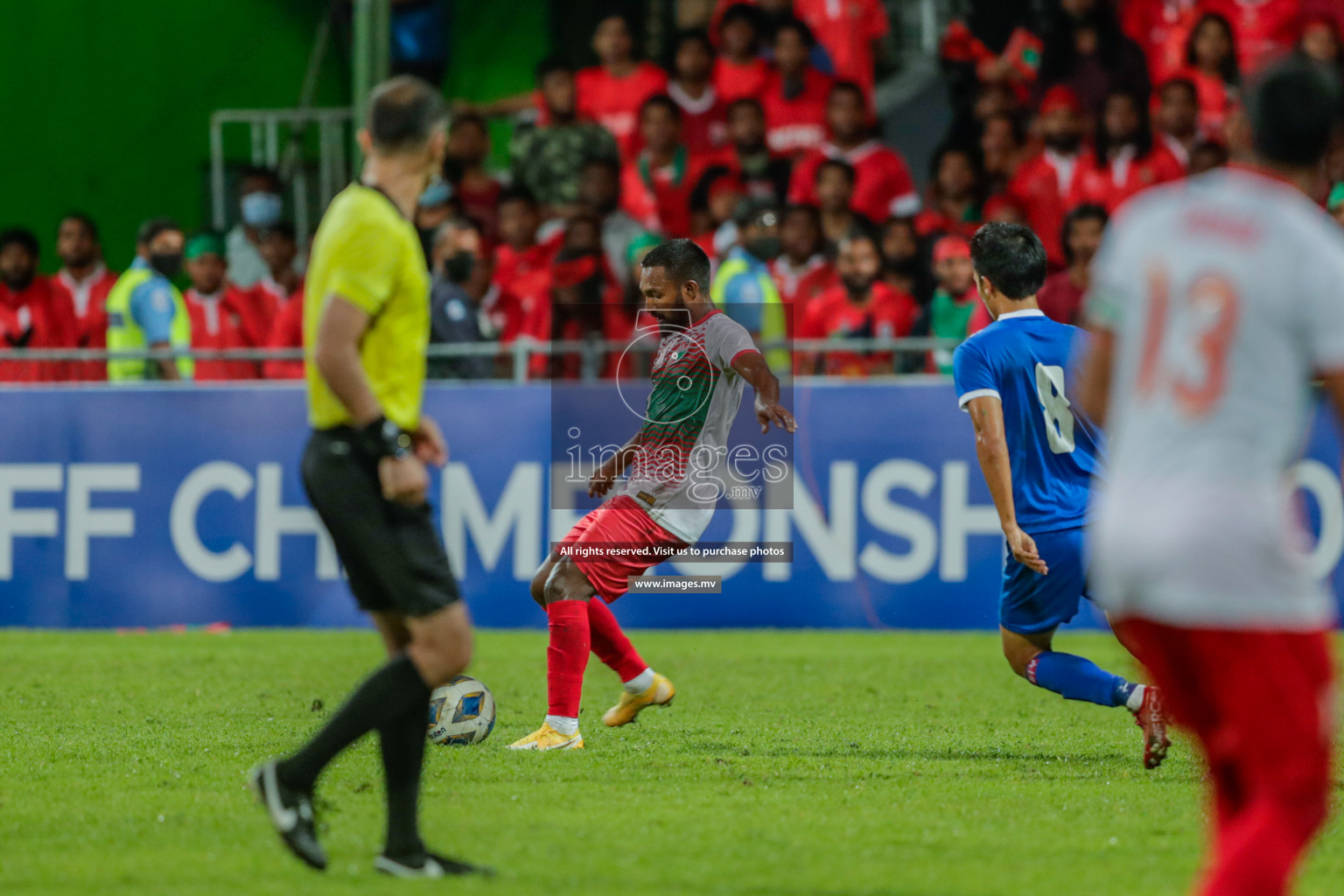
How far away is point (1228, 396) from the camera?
3.67 m

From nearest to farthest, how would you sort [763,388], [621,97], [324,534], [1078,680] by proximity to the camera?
1. [1078,680]
2. [763,388]
3. [324,534]
4. [621,97]

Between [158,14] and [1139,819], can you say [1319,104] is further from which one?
[158,14]

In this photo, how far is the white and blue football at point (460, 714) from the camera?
25.7 ft

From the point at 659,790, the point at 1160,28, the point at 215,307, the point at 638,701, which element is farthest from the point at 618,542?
the point at 1160,28

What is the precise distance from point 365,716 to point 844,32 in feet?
43.3

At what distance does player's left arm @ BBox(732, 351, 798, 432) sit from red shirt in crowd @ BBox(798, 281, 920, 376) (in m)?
6.21

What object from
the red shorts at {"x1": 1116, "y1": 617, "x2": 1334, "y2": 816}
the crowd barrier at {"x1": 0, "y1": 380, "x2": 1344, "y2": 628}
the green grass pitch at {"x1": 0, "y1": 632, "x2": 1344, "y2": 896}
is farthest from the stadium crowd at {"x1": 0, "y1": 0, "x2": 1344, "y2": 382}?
the red shorts at {"x1": 1116, "y1": 617, "x2": 1334, "y2": 816}

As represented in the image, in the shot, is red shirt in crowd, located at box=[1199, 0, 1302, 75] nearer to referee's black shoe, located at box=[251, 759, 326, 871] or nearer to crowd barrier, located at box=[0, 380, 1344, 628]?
crowd barrier, located at box=[0, 380, 1344, 628]

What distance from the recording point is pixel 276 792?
5.07m

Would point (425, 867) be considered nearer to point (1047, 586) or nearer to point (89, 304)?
point (1047, 586)

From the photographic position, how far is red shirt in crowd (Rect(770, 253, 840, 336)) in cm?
1434

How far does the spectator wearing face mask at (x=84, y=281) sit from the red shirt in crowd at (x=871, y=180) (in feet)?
19.3

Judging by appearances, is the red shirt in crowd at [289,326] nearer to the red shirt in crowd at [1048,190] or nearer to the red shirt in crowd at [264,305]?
the red shirt in crowd at [264,305]

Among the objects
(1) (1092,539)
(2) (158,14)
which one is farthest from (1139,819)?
(2) (158,14)
